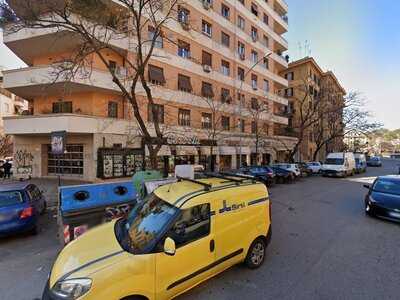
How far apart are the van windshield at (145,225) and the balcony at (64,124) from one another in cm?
1144

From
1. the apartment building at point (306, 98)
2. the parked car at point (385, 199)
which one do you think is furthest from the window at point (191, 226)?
the apartment building at point (306, 98)

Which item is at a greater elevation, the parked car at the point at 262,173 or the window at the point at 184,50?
the window at the point at 184,50

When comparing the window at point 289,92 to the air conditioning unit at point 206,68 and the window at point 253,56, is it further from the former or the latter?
the air conditioning unit at point 206,68

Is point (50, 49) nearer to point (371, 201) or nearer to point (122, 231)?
point (122, 231)

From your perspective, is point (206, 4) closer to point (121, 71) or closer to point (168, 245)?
point (121, 71)

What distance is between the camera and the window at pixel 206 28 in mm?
21188

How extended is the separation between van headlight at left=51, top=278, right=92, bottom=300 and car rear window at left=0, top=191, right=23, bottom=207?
4638mm

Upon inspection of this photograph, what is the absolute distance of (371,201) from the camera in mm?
8016

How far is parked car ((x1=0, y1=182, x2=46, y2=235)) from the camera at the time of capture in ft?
19.0

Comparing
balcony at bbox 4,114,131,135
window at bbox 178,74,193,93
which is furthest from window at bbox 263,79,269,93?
balcony at bbox 4,114,131,135

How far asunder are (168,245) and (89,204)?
3.66 m

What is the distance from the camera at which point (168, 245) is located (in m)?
3.01

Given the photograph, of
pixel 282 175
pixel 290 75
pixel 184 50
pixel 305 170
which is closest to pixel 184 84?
pixel 184 50

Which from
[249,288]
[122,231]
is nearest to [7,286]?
[122,231]
